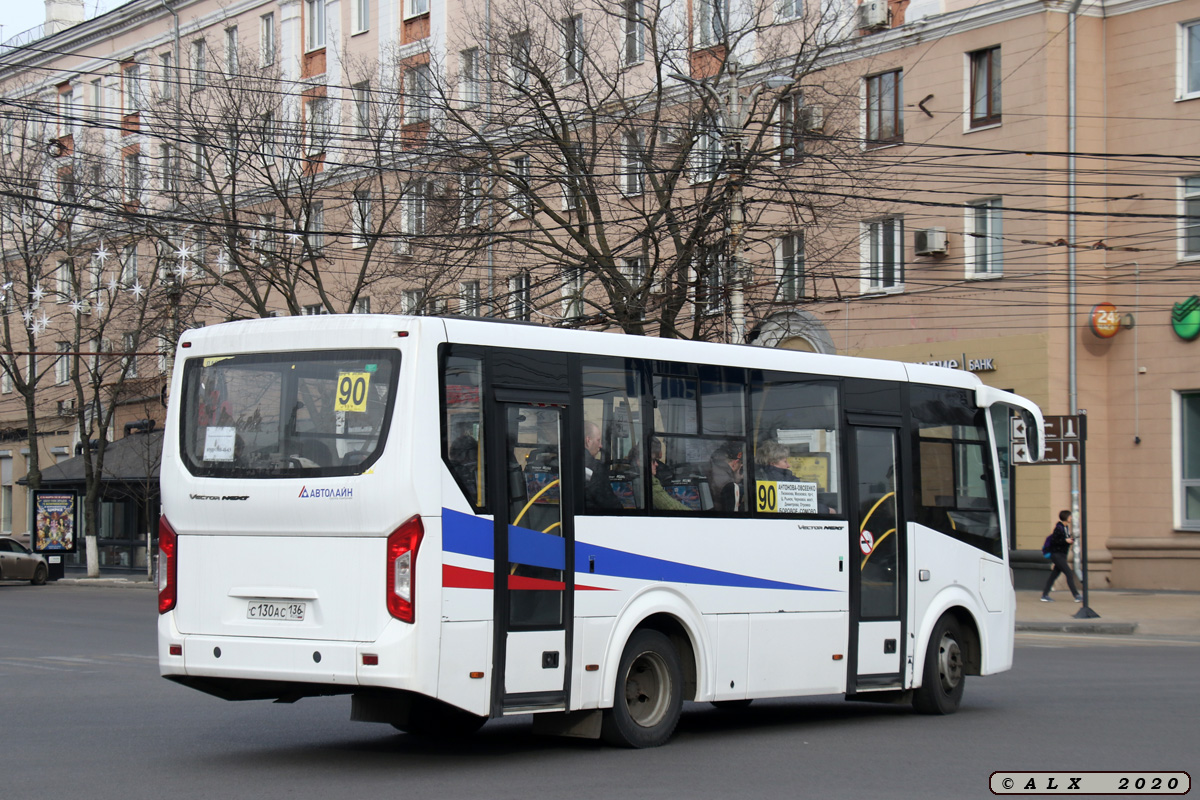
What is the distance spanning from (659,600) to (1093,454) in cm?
2290

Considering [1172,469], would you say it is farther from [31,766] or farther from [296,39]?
[296,39]

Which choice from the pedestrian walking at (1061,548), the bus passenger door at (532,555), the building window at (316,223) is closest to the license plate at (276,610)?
the bus passenger door at (532,555)

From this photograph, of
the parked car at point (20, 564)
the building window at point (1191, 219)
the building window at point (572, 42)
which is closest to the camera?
the building window at point (572, 42)

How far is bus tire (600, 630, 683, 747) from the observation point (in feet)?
33.8

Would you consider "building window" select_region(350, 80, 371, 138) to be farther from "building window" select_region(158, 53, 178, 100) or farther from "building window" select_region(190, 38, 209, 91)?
"building window" select_region(158, 53, 178, 100)

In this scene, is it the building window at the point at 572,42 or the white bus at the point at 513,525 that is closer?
the white bus at the point at 513,525

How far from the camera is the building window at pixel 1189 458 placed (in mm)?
30172

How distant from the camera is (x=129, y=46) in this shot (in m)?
54.0

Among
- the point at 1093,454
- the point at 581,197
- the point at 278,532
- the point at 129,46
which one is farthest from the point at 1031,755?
the point at 129,46

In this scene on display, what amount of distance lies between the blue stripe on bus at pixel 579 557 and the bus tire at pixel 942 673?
206cm

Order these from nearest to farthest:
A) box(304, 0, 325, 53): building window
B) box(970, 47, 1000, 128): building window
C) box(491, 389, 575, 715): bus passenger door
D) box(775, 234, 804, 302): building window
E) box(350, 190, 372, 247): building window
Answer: box(491, 389, 575, 715): bus passenger door < box(970, 47, 1000, 128): building window < box(775, 234, 804, 302): building window < box(350, 190, 372, 247): building window < box(304, 0, 325, 53): building window

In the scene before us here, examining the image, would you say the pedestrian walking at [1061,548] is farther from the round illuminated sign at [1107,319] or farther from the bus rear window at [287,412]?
the bus rear window at [287,412]

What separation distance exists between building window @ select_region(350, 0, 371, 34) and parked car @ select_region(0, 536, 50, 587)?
18066 millimetres

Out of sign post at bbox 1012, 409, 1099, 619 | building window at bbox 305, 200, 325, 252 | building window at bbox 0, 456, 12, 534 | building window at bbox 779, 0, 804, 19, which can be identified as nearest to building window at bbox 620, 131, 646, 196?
building window at bbox 779, 0, 804, 19
